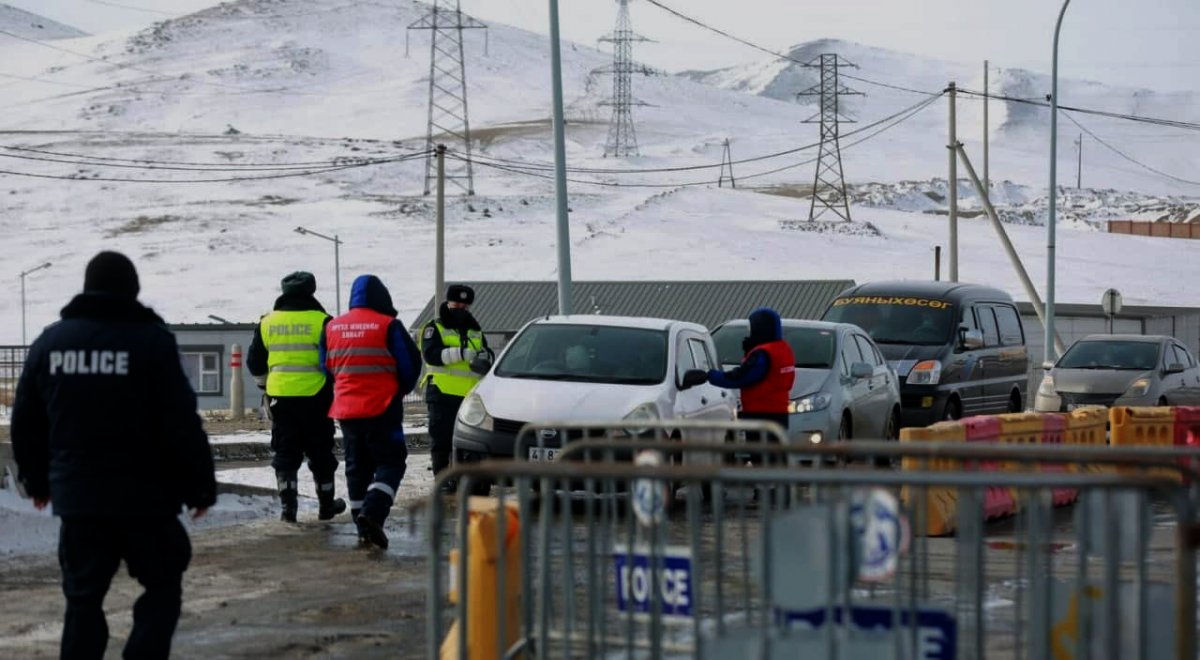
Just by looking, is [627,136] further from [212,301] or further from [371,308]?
[371,308]

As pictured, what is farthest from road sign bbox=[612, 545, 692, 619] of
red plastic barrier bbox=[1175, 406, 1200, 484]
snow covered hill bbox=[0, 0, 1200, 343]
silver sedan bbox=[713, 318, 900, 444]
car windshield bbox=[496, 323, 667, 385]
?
snow covered hill bbox=[0, 0, 1200, 343]

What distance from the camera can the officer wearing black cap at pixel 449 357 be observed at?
15.8 metres

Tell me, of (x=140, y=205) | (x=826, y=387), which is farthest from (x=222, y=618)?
(x=140, y=205)

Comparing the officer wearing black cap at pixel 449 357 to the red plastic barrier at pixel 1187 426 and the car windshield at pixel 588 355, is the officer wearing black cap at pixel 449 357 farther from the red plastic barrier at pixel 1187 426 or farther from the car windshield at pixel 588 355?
the red plastic barrier at pixel 1187 426

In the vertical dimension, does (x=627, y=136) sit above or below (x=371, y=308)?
above

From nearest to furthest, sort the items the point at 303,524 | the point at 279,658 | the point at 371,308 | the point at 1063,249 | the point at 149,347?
the point at 149,347 → the point at 279,658 → the point at 371,308 → the point at 303,524 → the point at 1063,249

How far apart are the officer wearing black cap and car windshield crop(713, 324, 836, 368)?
11.9ft

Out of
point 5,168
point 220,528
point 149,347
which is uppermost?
point 5,168

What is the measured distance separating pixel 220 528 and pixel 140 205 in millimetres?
107714

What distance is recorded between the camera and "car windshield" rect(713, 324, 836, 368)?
18.8 metres

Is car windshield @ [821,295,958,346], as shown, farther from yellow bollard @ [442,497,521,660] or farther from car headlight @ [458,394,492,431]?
yellow bollard @ [442,497,521,660]

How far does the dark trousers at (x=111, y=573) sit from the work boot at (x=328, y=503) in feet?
22.0

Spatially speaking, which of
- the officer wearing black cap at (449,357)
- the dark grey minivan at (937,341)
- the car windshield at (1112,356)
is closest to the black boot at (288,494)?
the officer wearing black cap at (449,357)

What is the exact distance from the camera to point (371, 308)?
A: 1260 cm
